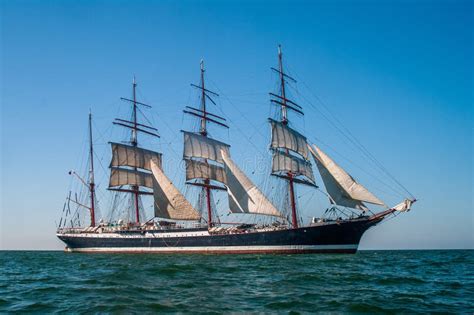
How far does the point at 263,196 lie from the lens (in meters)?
60.9

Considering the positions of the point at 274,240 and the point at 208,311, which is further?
the point at 274,240

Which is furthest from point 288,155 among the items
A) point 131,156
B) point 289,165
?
point 131,156

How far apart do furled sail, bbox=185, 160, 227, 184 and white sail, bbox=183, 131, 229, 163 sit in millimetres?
A: 1277

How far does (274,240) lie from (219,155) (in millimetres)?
25981

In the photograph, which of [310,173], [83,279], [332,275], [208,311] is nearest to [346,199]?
[310,173]

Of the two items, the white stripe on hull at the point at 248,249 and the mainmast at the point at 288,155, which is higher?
the mainmast at the point at 288,155

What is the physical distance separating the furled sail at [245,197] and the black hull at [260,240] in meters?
5.48

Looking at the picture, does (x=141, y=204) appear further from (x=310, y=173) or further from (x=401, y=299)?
(x=401, y=299)

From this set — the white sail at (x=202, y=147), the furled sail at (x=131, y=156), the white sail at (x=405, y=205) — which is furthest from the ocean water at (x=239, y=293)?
the furled sail at (x=131, y=156)

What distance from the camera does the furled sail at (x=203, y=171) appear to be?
72.6 m

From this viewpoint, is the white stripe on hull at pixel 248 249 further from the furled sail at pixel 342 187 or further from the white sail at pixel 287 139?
the white sail at pixel 287 139

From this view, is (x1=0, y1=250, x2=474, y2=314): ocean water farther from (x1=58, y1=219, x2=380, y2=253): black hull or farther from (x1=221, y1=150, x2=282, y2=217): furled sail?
(x1=221, y1=150, x2=282, y2=217): furled sail

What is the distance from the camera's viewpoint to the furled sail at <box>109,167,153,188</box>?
81438 mm

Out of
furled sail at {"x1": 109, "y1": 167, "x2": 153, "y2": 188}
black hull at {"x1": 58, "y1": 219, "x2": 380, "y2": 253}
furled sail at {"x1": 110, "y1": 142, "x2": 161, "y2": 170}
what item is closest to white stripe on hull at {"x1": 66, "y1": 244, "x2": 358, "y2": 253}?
black hull at {"x1": 58, "y1": 219, "x2": 380, "y2": 253}
